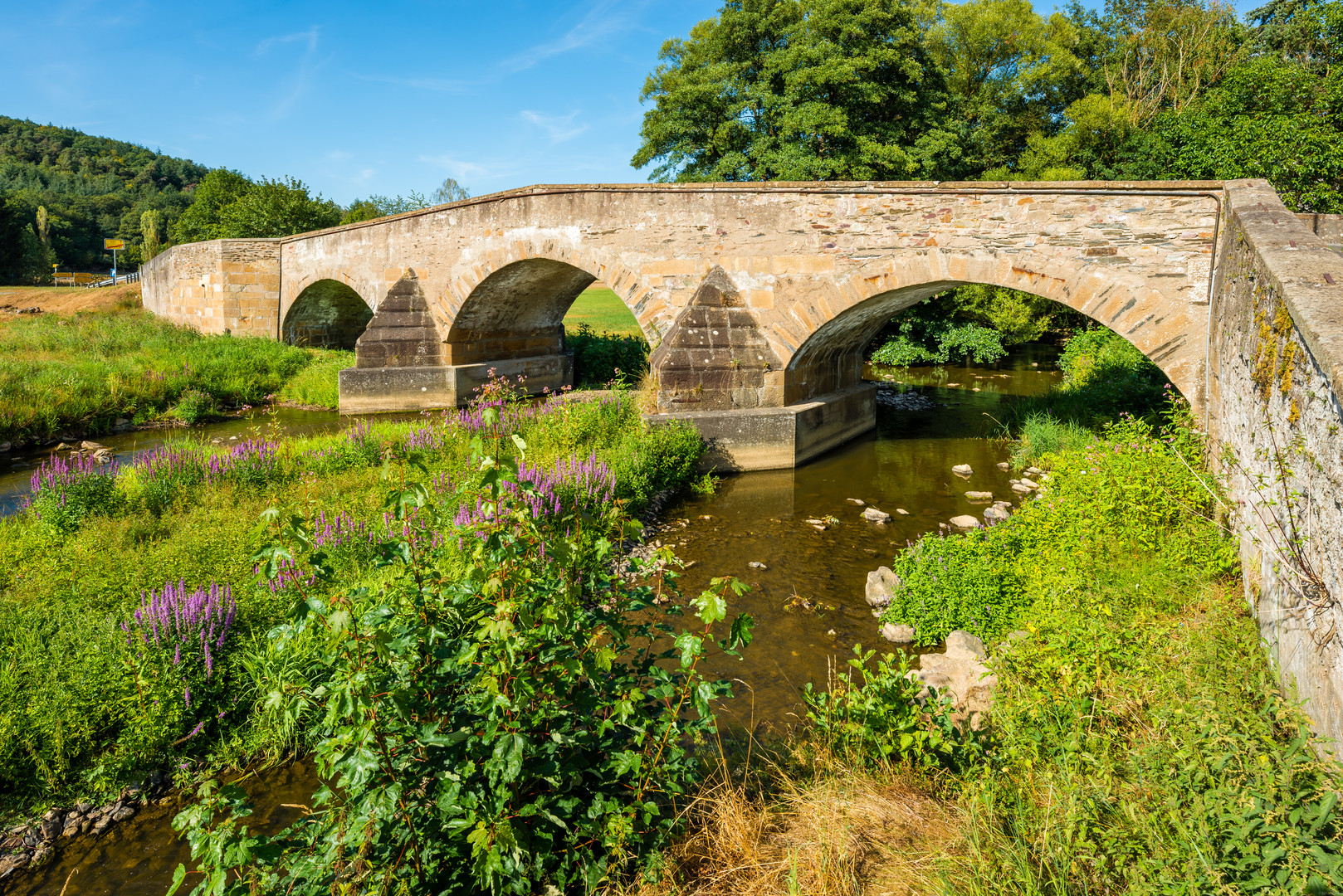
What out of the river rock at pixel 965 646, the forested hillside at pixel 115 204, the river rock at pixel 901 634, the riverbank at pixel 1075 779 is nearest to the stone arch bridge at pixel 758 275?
the riverbank at pixel 1075 779

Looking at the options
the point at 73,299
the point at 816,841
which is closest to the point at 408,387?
the point at 816,841

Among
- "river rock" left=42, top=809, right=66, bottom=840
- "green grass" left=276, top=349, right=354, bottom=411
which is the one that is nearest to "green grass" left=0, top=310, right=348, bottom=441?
"green grass" left=276, top=349, right=354, bottom=411

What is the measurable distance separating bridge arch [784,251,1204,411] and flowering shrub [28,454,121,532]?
7.66 meters

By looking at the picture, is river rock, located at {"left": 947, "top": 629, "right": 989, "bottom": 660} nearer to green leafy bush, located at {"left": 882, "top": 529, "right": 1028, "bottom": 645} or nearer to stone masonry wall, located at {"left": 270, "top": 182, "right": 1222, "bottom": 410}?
green leafy bush, located at {"left": 882, "top": 529, "right": 1028, "bottom": 645}

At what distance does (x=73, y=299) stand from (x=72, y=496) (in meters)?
26.4

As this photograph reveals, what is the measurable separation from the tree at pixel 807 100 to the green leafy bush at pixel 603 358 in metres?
5.59

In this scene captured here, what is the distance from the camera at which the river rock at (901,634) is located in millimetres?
5164

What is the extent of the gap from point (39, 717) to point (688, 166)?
20.3 metres

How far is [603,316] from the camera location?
1133 inches

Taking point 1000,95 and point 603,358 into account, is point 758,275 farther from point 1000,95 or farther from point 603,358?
point 1000,95

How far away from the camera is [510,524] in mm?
2668

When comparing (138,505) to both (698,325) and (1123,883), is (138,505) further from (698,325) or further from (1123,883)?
(1123,883)

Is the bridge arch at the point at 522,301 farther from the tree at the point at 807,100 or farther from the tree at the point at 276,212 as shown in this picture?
the tree at the point at 276,212

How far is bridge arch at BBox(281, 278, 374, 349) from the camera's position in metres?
18.0
